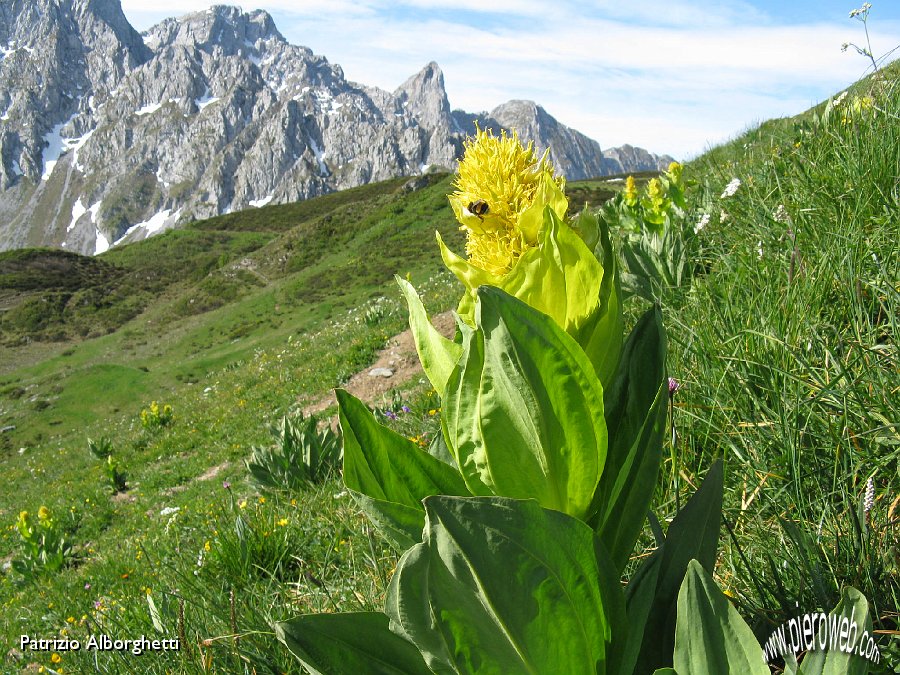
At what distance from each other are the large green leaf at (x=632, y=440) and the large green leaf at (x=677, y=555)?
0.28 feet

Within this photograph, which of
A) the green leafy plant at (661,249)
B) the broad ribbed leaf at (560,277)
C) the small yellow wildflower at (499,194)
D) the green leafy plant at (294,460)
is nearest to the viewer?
the broad ribbed leaf at (560,277)

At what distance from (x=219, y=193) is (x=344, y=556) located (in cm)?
18855

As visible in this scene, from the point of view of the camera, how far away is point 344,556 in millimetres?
3523

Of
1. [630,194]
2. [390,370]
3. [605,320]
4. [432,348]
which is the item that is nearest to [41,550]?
[390,370]

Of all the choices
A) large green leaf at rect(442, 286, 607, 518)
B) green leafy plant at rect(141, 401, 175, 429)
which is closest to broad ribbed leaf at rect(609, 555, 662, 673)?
large green leaf at rect(442, 286, 607, 518)

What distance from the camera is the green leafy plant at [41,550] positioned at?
24.5ft

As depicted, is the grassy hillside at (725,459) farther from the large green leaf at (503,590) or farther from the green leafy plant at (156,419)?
the large green leaf at (503,590)

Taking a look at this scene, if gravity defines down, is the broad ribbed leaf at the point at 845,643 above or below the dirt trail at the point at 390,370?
above

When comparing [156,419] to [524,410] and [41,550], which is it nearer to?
[41,550]

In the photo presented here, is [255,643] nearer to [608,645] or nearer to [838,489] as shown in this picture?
[608,645]

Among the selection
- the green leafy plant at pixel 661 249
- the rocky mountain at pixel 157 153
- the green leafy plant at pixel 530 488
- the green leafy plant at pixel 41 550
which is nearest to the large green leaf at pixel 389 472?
the green leafy plant at pixel 530 488

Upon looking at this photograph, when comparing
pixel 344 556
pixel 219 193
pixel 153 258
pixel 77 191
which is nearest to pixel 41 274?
pixel 153 258

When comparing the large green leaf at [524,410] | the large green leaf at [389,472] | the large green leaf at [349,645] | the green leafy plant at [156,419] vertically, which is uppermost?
Result: the large green leaf at [524,410]

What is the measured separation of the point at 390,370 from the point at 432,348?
9.02 meters
